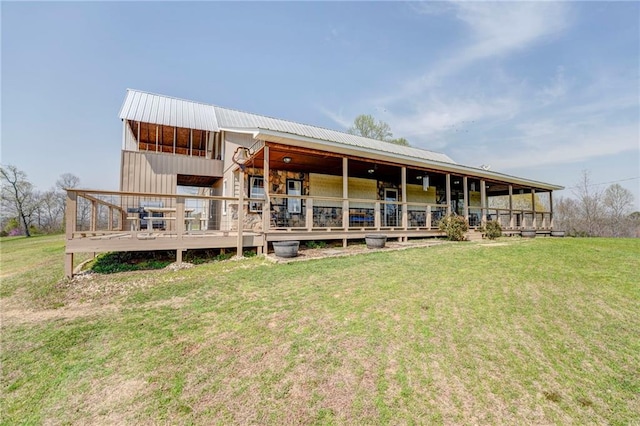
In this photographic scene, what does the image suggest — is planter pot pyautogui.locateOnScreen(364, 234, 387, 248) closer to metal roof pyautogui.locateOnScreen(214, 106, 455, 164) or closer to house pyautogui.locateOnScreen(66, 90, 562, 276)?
house pyautogui.locateOnScreen(66, 90, 562, 276)

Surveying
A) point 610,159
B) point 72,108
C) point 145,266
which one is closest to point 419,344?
Result: point 145,266

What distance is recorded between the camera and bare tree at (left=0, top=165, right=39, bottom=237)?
85.2 feet

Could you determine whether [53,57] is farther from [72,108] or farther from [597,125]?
[597,125]

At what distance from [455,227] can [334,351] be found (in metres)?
9.76

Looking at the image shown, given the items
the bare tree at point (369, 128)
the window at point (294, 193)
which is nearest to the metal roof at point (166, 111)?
the window at point (294, 193)

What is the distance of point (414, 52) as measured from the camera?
43.0ft

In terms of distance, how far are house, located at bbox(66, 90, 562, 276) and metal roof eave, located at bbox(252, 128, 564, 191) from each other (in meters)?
0.04

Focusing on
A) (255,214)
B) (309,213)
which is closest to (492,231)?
(309,213)

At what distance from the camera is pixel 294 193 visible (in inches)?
477

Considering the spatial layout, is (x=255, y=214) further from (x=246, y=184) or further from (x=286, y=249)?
(x=286, y=249)

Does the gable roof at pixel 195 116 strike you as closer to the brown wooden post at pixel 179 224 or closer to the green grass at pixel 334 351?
the brown wooden post at pixel 179 224

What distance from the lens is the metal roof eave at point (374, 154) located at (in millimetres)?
7855

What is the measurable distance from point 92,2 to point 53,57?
3313 mm

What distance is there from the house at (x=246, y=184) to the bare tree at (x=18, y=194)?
73.2ft
